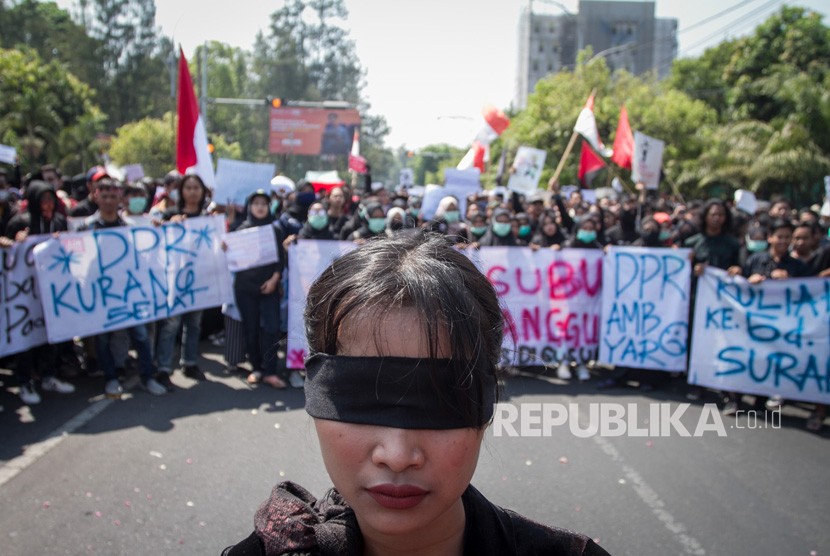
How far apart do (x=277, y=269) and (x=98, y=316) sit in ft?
5.86

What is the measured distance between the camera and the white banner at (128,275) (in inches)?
236

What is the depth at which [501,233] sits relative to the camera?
787 centimetres

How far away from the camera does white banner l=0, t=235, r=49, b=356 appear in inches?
223

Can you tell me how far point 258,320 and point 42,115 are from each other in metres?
23.1

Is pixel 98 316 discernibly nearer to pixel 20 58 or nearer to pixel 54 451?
pixel 54 451

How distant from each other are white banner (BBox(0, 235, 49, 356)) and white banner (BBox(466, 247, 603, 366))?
4481mm

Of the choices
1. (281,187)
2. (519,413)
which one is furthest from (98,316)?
(281,187)

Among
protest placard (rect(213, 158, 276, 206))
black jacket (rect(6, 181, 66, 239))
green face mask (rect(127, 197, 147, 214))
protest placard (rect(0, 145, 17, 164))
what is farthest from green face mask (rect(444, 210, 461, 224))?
protest placard (rect(0, 145, 17, 164))

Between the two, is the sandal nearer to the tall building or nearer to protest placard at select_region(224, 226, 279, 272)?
protest placard at select_region(224, 226, 279, 272)

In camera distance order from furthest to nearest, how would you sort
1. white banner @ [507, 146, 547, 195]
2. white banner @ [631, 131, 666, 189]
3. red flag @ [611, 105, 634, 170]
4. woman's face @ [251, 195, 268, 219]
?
red flag @ [611, 105, 634, 170] < white banner @ [631, 131, 666, 189] < white banner @ [507, 146, 547, 195] < woman's face @ [251, 195, 268, 219]

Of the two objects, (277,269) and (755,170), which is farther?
(755,170)

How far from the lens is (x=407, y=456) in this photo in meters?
1.00

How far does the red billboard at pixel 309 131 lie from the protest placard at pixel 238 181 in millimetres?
45131

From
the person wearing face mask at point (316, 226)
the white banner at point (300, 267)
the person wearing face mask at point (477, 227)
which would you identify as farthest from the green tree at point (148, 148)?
the white banner at point (300, 267)
